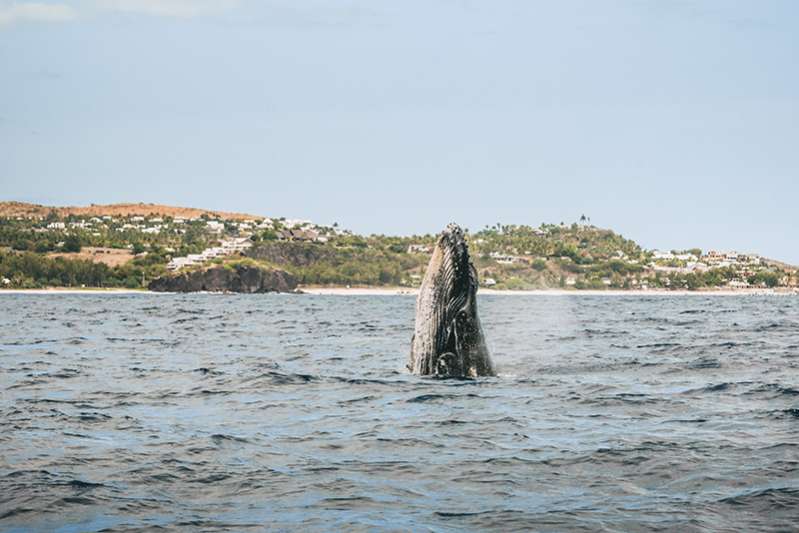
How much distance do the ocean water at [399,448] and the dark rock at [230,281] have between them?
143 meters

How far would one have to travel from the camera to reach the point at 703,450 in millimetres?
9750

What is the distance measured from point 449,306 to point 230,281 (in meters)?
155

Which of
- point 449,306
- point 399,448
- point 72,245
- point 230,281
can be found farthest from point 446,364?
point 72,245

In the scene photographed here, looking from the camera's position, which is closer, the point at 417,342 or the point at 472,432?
the point at 472,432

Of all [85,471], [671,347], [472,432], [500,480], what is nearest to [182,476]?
[85,471]

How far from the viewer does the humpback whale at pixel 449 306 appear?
46.2 ft

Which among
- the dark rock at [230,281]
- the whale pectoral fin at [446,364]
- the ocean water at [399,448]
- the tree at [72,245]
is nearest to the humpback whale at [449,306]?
the whale pectoral fin at [446,364]

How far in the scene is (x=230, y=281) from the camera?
548 feet

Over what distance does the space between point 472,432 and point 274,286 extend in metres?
163

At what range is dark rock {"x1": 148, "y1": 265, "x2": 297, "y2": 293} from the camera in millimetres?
159375

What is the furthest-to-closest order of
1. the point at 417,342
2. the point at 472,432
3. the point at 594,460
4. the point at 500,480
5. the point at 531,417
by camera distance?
the point at 417,342 → the point at 531,417 → the point at 472,432 → the point at 594,460 → the point at 500,480

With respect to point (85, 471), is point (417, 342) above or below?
above

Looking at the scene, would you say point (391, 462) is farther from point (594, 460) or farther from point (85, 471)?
point (85, 471)

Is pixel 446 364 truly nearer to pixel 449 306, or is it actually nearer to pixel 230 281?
pixel 449 306
